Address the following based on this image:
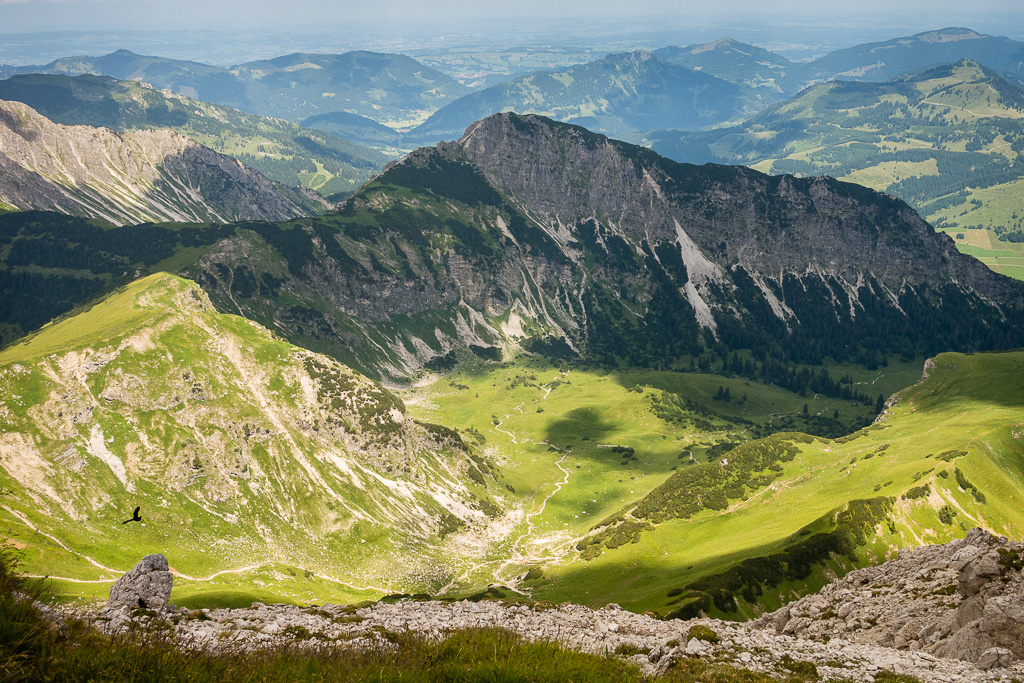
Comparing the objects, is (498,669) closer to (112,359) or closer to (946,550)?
(946,550)

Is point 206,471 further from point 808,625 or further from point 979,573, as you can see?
point 979,573

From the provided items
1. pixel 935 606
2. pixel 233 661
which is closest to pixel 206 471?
pixel 233 661

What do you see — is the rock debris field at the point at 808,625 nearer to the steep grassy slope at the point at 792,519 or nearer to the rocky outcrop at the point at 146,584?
the rocky outcrop at the point at 146,584

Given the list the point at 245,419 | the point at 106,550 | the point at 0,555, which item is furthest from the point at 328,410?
the point at 0,555

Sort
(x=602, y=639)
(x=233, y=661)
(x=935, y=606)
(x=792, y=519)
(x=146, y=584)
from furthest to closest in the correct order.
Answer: (x=792, y=519), (x=146, y=584), (x=935, y=606), (x=602, y=639), (x=233, y=661)

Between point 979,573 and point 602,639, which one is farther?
point 979,573

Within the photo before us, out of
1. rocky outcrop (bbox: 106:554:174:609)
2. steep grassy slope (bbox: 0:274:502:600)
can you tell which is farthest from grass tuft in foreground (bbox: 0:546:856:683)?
steep grassy slope (bbox: 0:274:502:600)

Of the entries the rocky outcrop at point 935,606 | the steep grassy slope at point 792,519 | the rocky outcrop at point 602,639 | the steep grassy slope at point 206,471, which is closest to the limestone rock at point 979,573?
the rocky outcrop at point 935,606

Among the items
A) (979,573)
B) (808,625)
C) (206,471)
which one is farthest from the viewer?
(206,471)
